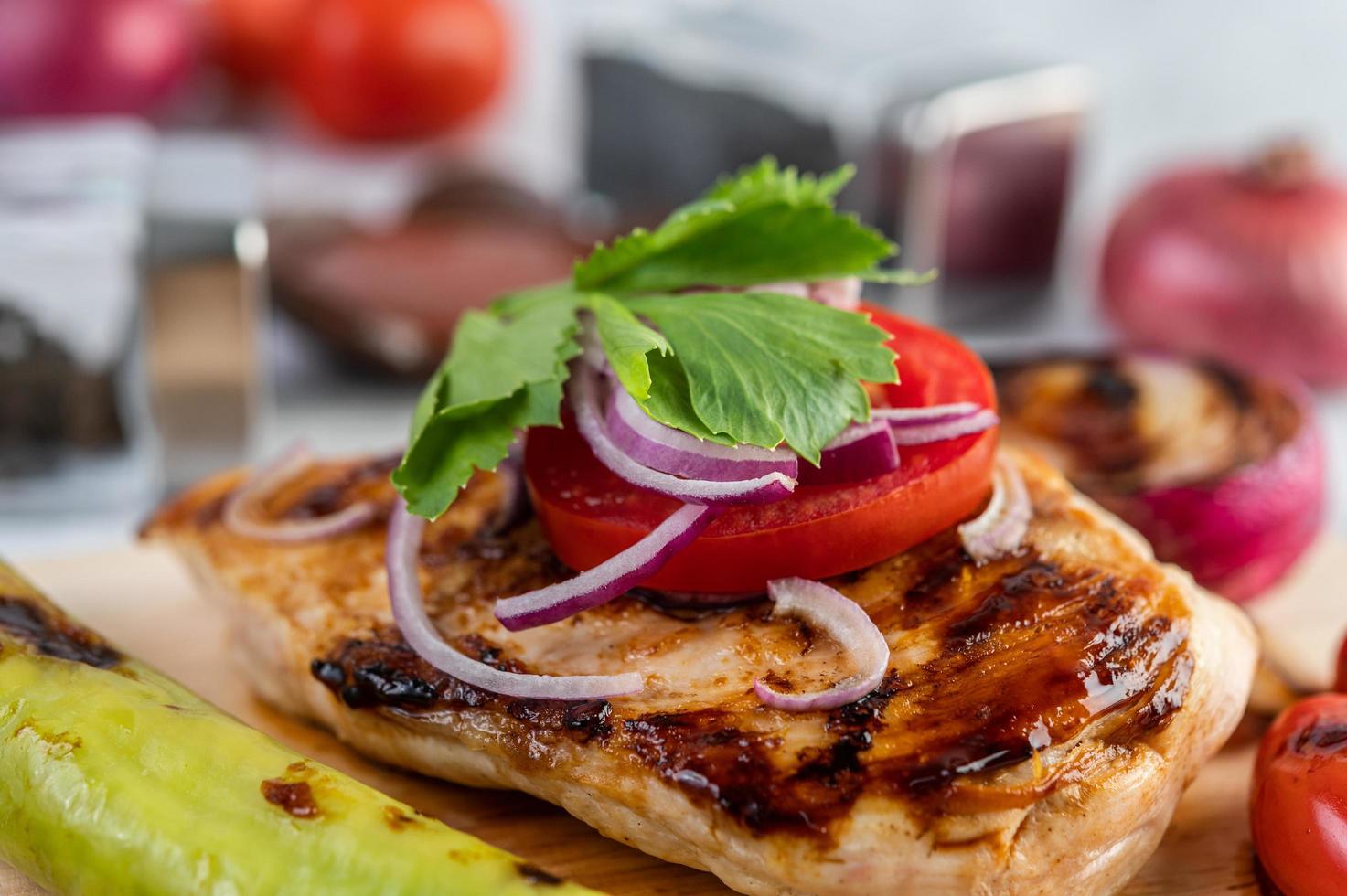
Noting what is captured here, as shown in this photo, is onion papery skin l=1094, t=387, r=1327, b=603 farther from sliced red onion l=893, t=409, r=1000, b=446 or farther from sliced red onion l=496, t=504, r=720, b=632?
sliced red onion l=496, t=504, r=720, b=632

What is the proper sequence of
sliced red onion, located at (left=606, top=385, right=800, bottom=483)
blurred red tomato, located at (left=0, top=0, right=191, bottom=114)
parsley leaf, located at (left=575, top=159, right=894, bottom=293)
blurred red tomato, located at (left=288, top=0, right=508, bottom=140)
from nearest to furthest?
sliced red onion, located at (left=606, top=385, right=800, bottom=483) < parsley leaf, located at (left=575, top=159, right=894, bottom=293) < blurred red tomato, located at (left=0, top=0, right=191, bottom=114) < blurred red tomato, located at (left=288, top=0, right=508, bottom=140)

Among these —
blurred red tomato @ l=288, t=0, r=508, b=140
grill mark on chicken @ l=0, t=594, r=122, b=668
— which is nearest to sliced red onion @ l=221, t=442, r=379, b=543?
grill mark on chicken @ l=0, t=594, r=122, b=668

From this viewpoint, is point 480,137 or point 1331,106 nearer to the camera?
point 1331,106

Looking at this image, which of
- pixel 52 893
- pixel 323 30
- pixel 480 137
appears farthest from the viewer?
pixel 480 137

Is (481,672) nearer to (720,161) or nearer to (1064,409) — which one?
(1064,409)

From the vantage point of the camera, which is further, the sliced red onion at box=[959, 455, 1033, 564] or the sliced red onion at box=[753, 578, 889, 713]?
the sliced red onion at box=[959, 455, 1033, 564]

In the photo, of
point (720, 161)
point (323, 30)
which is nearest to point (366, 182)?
point (323, 30)
